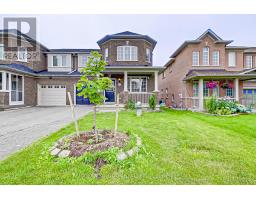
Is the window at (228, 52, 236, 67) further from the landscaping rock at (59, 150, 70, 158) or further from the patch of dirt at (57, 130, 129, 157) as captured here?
the landscaping rock at (59, 150, 70, 158)

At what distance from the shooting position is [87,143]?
426cm

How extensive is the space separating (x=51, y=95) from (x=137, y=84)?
31.9 ft

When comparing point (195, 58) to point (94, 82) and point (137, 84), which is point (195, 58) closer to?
point (137, 84)

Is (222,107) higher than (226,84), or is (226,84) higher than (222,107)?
(226,84)

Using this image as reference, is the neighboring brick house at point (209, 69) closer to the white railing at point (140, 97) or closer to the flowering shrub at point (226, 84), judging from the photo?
the flowering shrub at point (226, 84)

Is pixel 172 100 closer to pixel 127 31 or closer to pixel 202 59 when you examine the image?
pixel 202 59

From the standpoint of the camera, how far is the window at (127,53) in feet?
52.6

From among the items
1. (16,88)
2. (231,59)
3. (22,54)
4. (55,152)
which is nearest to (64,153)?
(55,152)

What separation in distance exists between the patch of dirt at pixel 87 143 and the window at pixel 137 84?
11362 mm

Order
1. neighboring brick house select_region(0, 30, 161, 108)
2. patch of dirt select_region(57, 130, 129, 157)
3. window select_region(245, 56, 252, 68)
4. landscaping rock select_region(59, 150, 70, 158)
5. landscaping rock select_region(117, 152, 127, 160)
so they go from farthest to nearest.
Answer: window select_region(245, 56, 252, 68) < neighboring brick house select_region(0, 30, 161, 108) < patch of dirt select_region(57, 130, 129, 157) < landscaping rock select_region(59, 150, 70, 158) < landscaping rock select_region(117, 152, 127, 160)

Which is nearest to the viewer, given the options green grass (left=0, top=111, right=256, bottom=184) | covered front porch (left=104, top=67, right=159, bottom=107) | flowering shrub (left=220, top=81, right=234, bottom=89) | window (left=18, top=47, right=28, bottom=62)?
green grass (left=0, top=111, right=256, bottom=184)

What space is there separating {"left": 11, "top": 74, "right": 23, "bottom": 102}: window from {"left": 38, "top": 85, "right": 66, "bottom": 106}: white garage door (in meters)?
2.43

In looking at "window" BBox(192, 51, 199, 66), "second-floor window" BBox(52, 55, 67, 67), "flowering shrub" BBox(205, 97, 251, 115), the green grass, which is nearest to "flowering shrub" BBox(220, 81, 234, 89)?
"window" BBox(192, 51, 199, 66)

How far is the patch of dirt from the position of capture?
381 centimetres
